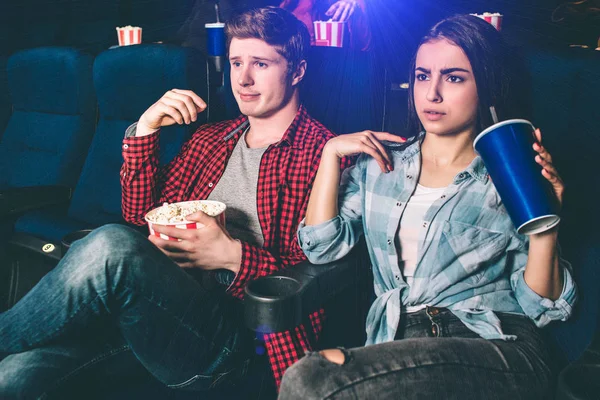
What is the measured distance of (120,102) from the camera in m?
2.22

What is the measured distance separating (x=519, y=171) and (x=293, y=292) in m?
0.48

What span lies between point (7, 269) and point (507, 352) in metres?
1.61

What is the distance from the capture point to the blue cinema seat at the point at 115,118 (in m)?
1.97

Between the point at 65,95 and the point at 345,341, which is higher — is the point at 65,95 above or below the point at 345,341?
above

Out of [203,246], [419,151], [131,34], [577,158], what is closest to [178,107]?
[203,246]

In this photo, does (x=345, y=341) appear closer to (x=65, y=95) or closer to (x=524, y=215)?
(x=524, y=215)

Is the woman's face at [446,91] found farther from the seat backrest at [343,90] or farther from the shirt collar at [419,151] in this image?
the seat backrest at [343,90]

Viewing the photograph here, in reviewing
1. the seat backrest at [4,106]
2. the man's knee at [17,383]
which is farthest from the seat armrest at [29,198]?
the seat backrest at [4,106]

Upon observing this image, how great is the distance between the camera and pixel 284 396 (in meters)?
0.97

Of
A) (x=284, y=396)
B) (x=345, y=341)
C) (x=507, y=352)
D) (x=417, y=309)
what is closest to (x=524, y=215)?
(x=507, y=352)

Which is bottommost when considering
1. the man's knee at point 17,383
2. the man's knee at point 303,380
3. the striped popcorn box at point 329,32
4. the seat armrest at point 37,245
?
the man's knee at point 17,383

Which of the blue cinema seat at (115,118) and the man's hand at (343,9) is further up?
the man's hand at (343,9)

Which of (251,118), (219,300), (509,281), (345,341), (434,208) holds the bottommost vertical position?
(345,341)

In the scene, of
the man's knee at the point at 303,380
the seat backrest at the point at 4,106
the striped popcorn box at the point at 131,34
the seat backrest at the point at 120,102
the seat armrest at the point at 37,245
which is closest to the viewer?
the man's knee at the point at 303,380
